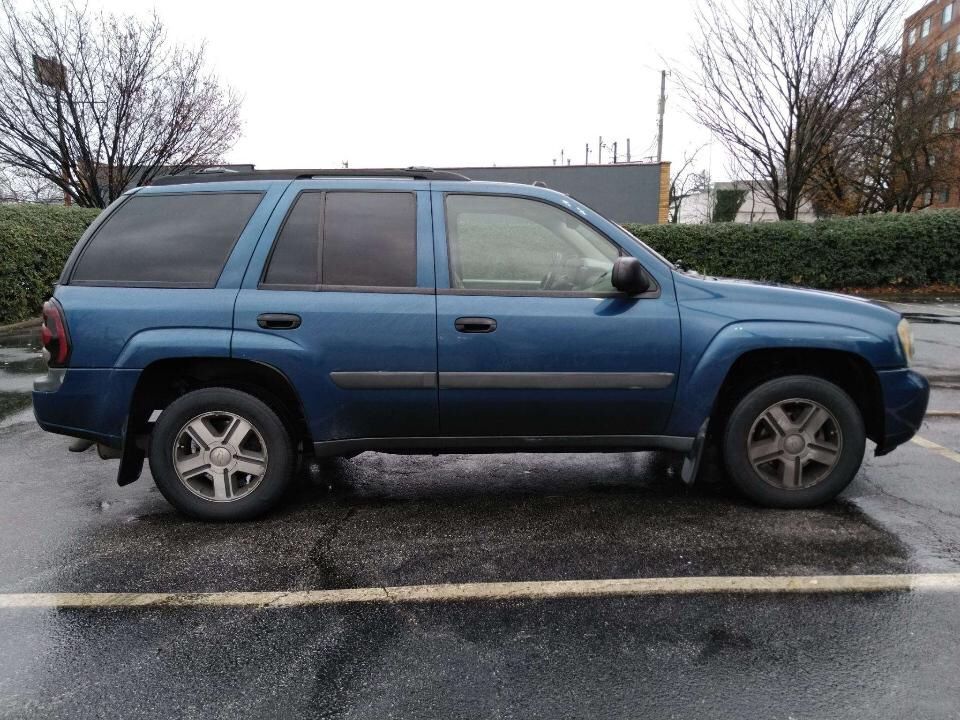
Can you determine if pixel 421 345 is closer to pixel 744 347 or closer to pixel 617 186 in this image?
pixel 744 347

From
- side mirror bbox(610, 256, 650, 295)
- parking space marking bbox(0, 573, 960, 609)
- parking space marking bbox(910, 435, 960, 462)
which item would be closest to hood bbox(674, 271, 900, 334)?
side mirror bbox(610, 256, 650, 295)

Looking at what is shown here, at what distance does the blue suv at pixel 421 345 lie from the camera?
11.8ft

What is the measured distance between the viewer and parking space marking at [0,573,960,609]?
293 centimetres

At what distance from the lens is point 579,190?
2292 centimetres

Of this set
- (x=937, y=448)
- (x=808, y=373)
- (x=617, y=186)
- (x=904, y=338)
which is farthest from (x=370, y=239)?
(x=617, y=186)

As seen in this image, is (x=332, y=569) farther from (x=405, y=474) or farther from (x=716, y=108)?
(x=716, y=108)

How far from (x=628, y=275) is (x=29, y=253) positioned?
1210 cm

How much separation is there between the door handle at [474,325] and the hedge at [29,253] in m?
10.8

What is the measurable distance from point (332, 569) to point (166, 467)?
1127mm

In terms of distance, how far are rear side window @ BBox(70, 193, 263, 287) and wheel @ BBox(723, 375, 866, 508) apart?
283 cm

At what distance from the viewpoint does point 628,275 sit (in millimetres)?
3527

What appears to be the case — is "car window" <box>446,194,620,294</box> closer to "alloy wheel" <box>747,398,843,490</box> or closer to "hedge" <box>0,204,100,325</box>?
"alloy wheel" <box>747,398,843,490</box>

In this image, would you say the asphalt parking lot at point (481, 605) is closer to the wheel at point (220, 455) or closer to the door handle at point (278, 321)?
the wheel at point (220, 455)

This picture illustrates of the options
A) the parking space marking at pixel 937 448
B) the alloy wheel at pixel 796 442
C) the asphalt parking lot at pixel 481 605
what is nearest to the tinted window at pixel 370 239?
the asphalt parking lot at pixel 481 605
